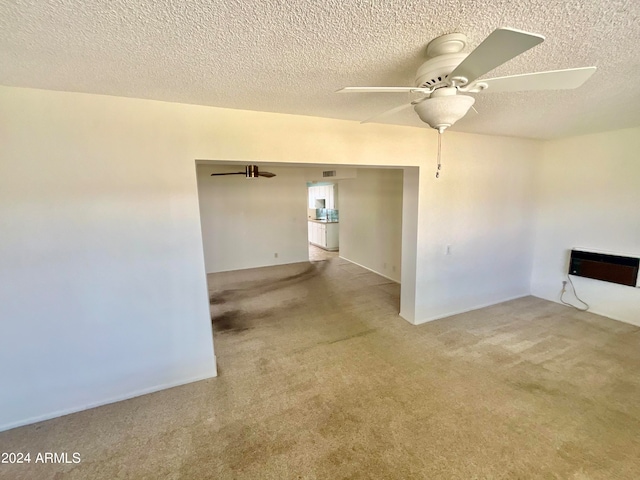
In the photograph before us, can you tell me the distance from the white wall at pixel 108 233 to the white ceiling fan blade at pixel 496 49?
1.68 meters

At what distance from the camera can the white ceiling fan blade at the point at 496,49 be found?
877 mm

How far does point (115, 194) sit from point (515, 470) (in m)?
3.25

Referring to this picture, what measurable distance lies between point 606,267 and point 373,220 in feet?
11.9

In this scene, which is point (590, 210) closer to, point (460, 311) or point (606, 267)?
point (606, 267)

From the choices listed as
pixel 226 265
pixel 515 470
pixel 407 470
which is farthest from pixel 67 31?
pixel 226 265

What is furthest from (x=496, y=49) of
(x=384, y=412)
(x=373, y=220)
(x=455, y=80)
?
(x=373, y=220)

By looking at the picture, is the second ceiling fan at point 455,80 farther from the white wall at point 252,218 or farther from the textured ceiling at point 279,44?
the white wall at point 252,218

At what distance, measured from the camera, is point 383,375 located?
2590 mm

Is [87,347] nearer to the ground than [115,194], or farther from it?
nearer to the ground

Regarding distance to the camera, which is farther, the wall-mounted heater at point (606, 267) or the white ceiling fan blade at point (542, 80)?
the wall-mounted heater at point (606, 267)

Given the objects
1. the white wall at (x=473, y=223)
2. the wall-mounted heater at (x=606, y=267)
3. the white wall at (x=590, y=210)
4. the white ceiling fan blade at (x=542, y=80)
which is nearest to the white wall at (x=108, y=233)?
the white wall at (x=473, y=223)


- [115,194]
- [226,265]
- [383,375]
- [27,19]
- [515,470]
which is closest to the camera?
[27,19]

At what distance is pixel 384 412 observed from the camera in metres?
2.14

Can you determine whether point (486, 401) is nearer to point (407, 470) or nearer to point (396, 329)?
point (407, 470)
